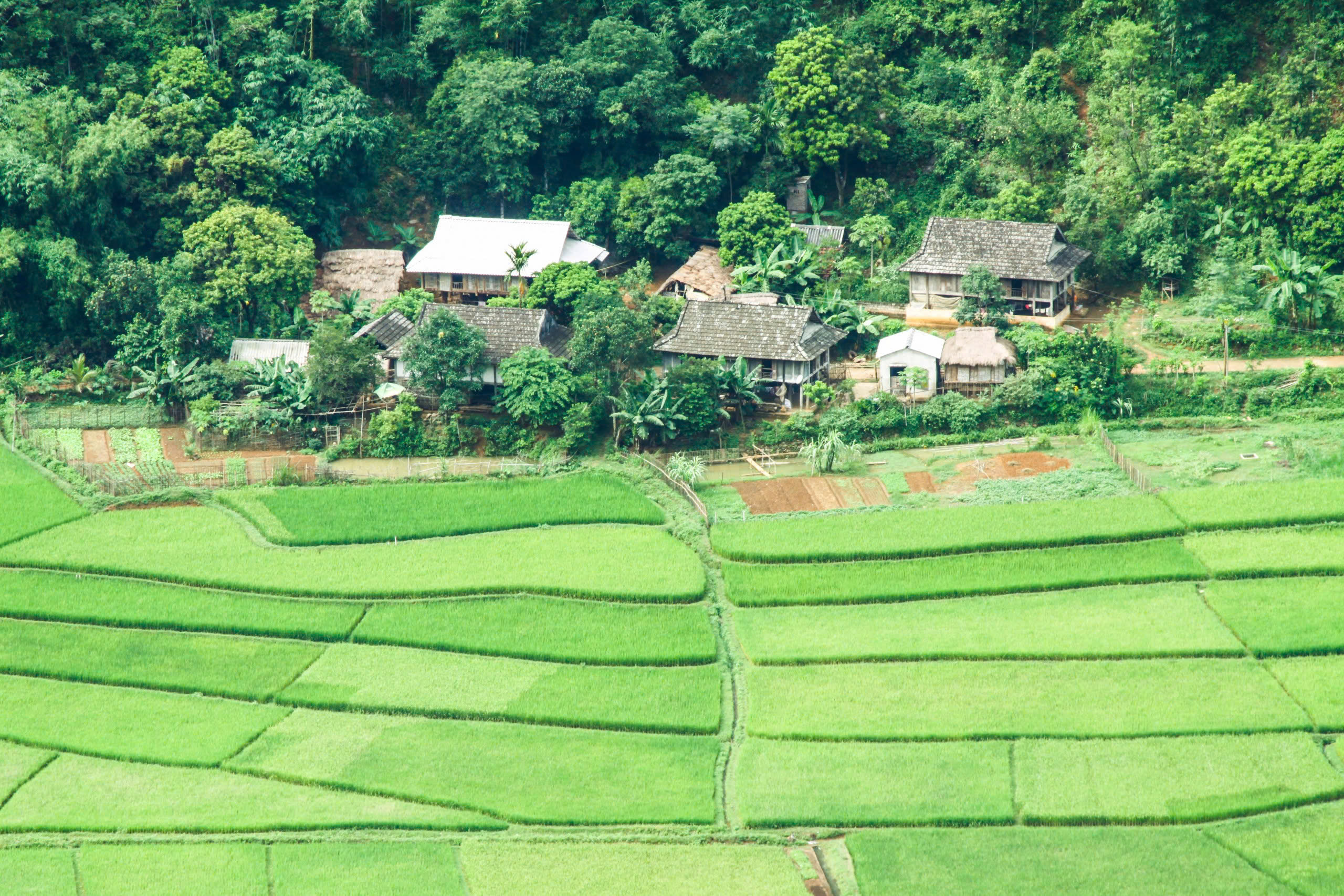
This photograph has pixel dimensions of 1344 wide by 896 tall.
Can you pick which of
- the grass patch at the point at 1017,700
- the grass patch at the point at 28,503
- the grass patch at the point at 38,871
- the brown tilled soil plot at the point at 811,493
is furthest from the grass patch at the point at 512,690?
the grass patch at the point at 28,503

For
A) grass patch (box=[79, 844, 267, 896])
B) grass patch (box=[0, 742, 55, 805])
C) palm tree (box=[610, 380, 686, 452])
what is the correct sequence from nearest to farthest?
grass patch (box=[79, 844, 267, 896]) → grass patch (box=[0, 742, 55, 805]) → palm tree (box=[610, 380, 686, 452])

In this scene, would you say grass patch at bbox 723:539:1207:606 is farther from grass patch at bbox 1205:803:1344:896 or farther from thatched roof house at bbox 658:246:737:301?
thatched roof house at bbox 658:246:737:301

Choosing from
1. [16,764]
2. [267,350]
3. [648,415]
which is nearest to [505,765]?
[16,764]

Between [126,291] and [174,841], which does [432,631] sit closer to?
[174,841]

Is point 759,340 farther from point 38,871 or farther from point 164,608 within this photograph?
point 38,871

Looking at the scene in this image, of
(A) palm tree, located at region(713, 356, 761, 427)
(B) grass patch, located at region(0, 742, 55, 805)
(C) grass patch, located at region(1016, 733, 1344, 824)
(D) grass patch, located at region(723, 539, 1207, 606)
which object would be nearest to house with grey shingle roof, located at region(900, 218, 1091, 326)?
(A) palm tree, located at region(713, 356, 761, 427)

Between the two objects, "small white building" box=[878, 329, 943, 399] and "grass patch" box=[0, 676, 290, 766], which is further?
"small white building" box=[878, 329, 943, 399]

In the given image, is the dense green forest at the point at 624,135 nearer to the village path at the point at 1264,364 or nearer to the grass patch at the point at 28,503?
the village path at the point at 1264,364
